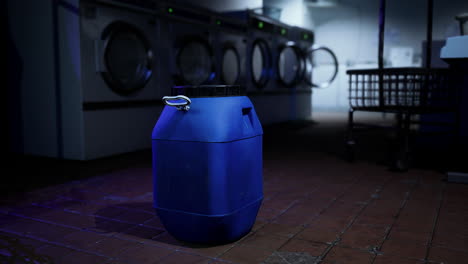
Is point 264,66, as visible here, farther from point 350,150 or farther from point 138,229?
point 138,229

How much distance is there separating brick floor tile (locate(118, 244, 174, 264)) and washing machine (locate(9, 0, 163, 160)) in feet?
7.55

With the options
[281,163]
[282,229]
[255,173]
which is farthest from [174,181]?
[281,163]

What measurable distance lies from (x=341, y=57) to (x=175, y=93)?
10.4 metres

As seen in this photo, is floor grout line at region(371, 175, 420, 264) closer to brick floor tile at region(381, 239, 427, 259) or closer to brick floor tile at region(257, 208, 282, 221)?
brick floor tile at region(381, 239, 427, 259)

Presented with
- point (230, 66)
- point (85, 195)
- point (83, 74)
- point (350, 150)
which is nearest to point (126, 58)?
point (83, 74)

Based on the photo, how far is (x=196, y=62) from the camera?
5418mm

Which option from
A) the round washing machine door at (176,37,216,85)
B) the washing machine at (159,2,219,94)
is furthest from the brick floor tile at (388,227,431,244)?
the round washing machine door at (176,37,216,85)

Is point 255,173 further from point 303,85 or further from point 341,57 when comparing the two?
point 341,57

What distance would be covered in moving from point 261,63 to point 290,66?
1.16 meters

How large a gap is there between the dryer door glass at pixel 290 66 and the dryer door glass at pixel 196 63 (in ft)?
8.18

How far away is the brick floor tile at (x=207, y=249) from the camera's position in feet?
5.57

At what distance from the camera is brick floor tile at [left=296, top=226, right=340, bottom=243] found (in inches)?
72.8

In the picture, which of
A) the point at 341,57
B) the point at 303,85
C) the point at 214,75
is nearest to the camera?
the point at 214,75

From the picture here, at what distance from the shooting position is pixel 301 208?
235cm
